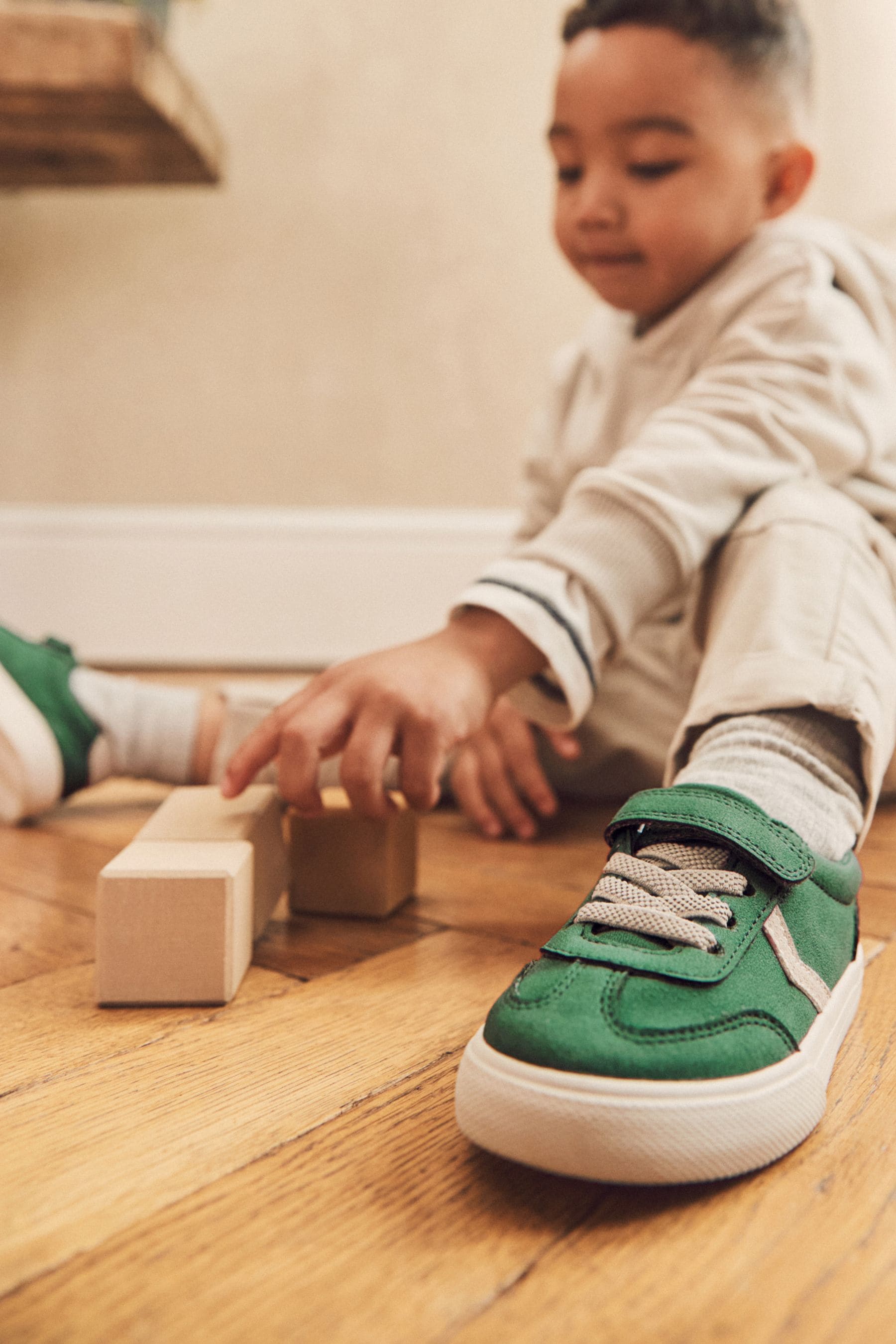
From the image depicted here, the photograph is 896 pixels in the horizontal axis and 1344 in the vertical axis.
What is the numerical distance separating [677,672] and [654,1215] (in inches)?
20.4

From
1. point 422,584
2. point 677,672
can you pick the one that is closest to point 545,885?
point 677,672

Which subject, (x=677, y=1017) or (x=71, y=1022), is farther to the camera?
(x=71, y=1022)

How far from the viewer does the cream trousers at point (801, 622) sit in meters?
0.50

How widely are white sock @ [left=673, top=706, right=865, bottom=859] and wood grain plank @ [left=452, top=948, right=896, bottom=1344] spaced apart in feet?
0.45

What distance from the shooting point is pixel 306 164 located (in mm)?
1497

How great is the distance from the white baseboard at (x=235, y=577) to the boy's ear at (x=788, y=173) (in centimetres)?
70

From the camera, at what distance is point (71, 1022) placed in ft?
1.42

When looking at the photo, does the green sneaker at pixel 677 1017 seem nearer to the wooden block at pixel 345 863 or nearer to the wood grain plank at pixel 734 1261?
the wood grain plank at pixel 734 1261

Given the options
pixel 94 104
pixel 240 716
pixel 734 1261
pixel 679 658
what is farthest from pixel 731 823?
pixel 94 104

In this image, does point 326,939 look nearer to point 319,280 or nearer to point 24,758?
point 24,758

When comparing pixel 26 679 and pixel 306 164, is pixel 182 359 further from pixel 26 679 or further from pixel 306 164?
pixel 26 679

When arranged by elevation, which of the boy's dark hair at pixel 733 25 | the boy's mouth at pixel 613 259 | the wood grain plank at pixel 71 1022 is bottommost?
the wood grain plank at pixel 71 1022

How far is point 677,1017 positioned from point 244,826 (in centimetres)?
25

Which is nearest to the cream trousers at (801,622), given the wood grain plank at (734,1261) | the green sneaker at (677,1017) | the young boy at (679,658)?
the young boy at (679,658)
